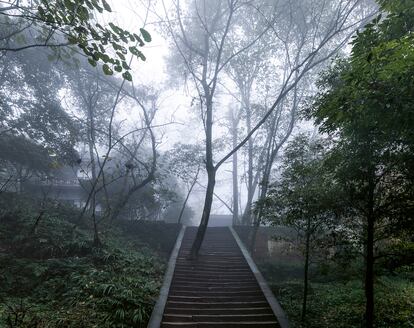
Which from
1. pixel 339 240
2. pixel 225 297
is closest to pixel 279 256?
pixel 225 297

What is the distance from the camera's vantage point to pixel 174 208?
98.1 ft

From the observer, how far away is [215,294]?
10.4 meters

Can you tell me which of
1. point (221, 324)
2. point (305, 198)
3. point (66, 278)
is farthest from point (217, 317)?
point (66, 278)

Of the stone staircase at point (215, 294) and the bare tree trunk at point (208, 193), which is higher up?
the bare tree trunk at point (208, 193)

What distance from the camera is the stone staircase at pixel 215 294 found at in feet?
27.2

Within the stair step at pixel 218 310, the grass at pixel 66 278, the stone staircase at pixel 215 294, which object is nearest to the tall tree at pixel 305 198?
the stair step at pixel 218 310

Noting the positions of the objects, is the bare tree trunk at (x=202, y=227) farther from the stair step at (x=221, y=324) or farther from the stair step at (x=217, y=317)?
the stair step at (x=221, y=324)

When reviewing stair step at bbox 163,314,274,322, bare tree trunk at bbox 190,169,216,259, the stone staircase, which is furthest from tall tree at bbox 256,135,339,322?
bare tree trunk at bbox 190,169,216,259

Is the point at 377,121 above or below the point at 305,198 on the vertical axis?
above

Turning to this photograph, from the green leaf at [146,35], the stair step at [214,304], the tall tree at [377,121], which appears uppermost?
the tall tree at [377,121]

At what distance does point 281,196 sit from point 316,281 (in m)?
6.18

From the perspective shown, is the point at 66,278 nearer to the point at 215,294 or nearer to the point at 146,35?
the point at 215,294

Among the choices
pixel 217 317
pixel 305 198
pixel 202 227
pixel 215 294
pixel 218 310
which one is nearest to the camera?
pixel 305 198

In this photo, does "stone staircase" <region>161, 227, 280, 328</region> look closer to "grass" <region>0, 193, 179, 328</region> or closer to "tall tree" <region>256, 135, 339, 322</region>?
"grass" <region>0, 193, 179, 328</region>
